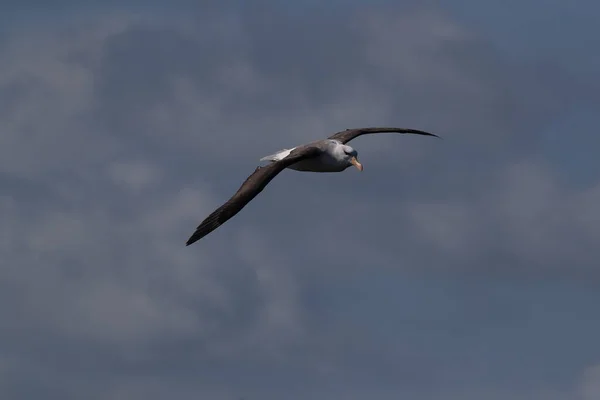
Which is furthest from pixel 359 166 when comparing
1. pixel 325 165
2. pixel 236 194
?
pixel 236 194

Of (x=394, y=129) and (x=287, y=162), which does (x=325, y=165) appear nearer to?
(x=287, y=162)

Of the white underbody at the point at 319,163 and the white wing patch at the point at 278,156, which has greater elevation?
the white wing patch at the point at 278,156

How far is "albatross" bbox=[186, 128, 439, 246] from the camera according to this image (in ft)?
106

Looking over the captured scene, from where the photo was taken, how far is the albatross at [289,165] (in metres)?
32.4

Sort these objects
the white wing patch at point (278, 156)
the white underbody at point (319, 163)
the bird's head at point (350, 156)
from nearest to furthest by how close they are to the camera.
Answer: the white underbody at point (319, 163)
the bird's head at point (350, 156)
the white wing patch at point (278, 156)

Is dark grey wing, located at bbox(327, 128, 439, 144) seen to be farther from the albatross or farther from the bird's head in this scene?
the bird's head

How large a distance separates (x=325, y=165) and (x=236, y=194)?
4.33 m

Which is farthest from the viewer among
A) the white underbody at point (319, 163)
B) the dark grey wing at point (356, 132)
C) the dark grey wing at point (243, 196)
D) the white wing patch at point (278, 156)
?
the dark grey wing at point (356, 132)

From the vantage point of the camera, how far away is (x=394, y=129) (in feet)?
141

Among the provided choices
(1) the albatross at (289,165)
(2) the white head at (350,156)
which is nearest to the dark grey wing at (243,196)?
(1) the albatross at (289,165)

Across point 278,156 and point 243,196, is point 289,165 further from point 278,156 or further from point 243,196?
point 243,196

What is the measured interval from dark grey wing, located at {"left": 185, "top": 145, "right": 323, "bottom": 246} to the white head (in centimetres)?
199

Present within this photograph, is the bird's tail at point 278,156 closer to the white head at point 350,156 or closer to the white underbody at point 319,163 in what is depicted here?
the white underbody at point 319,163

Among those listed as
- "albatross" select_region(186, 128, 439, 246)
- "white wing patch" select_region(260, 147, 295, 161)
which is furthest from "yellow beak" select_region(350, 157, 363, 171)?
"white wing patch" select_region(260, 147, 295, 161)
